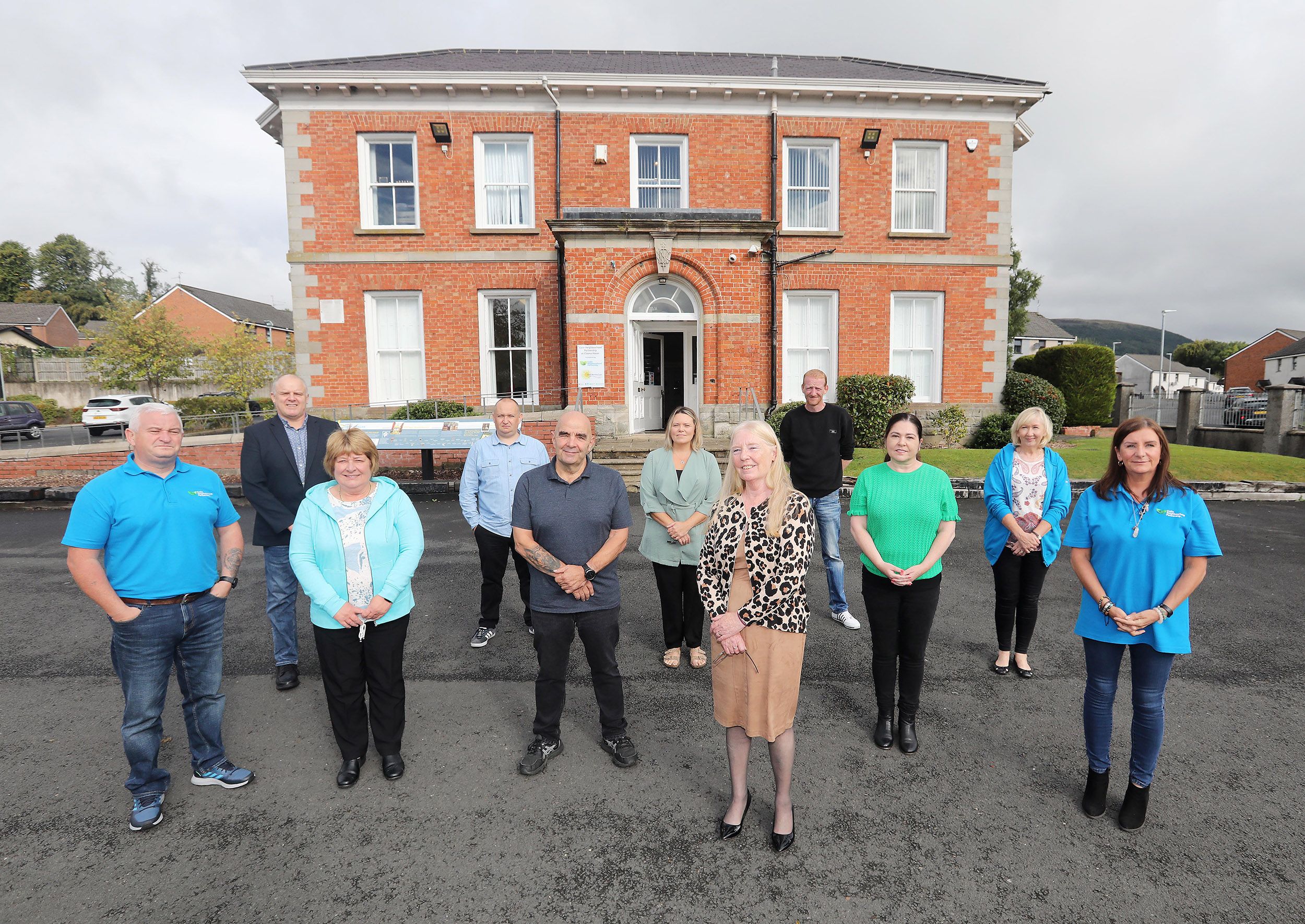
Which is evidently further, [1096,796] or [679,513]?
[679,513]

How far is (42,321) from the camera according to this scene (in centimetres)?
5300

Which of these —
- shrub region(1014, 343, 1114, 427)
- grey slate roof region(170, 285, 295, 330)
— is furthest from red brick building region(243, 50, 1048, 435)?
grey slate roof region(170, 285, 295, 330)

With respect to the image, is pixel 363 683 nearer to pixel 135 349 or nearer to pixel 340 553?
pixel 340 553

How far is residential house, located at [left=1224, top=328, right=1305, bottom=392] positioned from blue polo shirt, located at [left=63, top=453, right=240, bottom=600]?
89.2 meters

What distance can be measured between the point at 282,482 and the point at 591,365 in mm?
9499

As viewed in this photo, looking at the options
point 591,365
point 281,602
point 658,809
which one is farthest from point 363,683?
point 591,365

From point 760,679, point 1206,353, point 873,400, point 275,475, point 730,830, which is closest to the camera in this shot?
point 760,679

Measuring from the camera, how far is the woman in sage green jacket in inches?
176

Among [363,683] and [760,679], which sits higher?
[760,679]

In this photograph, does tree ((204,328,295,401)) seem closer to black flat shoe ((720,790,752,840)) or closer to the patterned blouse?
the patterned blouse

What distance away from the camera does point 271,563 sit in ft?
14.5

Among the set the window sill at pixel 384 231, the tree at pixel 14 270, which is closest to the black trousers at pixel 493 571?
the window sill at pixel 384 231

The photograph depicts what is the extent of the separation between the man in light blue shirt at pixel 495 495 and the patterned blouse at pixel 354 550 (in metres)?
1.76

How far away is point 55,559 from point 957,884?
10.2 meters
